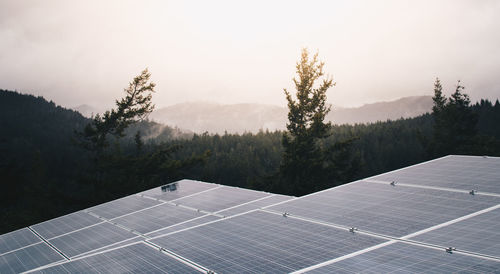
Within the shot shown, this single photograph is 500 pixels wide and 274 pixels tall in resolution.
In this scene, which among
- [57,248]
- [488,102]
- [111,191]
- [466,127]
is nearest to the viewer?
[57,248]

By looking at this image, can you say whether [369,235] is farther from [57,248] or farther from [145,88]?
[145,88]

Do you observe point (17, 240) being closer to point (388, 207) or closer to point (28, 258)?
point (28, 258)

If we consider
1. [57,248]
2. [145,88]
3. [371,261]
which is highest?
[145,88]

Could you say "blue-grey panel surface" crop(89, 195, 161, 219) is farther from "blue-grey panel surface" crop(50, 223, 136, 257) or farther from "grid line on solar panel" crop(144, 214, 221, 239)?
"grid line on solar panel" crop(144, 214, 221, 239)

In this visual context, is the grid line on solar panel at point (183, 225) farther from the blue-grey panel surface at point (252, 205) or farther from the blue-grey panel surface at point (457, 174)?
the blue-grey panel surface at point (457, 174)

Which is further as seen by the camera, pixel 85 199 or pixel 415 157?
pixel 415 157

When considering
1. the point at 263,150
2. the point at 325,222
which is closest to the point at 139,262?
the point at 325,222

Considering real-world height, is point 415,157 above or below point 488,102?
below
